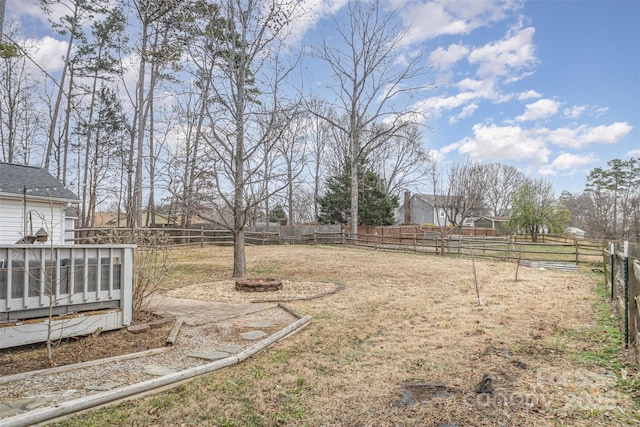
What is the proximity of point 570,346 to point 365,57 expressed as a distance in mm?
19550

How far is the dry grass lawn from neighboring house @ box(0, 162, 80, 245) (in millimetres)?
9027

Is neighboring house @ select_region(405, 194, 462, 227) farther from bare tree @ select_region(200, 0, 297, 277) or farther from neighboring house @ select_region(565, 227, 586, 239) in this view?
bare tree @ select_region(200, 0, 297, 277)

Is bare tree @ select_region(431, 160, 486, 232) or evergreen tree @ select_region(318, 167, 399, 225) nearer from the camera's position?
evergreen tree @ select_region(318, 167, 399, 225)

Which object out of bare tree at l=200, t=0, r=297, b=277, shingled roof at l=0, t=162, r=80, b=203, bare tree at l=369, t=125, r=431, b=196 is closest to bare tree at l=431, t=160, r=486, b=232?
bare tree at l=369, t=125, r=431, b=196

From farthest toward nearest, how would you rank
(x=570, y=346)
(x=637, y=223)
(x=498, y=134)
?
(x=637, y=223), (x=498, y=134), (x=570, y=346)

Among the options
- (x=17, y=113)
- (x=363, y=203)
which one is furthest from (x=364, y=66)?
(x=17, y=113)

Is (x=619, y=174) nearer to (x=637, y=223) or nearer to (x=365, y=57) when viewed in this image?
(x=637, y=223)

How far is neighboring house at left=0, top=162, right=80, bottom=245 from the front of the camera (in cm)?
1080

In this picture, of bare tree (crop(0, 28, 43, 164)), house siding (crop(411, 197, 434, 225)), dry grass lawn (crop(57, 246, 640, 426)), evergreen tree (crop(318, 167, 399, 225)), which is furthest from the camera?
house siding (crop(411, 197, 434, 225))

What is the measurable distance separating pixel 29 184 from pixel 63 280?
32.4 ft

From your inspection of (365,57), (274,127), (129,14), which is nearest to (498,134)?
(365,57)

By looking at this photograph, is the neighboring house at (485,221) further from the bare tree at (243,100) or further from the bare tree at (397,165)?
the bare tree at (243,100)

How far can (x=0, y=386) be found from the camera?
296 cm

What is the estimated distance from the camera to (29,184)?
38.1ft
